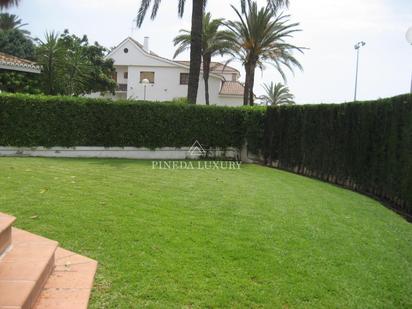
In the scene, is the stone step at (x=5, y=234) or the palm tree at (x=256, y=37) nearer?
the stone step at (x=5, y=234)

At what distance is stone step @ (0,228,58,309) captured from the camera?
282 centimetres

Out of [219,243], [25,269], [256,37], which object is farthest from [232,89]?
[25,269]

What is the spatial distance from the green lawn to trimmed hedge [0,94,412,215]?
1947 mm

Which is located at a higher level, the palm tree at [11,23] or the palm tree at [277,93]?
the palm tree at [11,23]

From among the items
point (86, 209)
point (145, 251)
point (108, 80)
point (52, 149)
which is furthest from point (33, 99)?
point (108, 80)

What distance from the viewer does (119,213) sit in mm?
5691

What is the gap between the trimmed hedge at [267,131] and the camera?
9372 millimetres

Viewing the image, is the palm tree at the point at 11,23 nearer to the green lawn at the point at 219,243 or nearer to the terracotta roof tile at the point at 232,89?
the terracotta roof tile at the point at 232,89

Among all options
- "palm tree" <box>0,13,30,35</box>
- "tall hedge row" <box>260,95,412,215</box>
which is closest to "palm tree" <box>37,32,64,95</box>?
"tall hedge row" <box>260,95,412,215</box>

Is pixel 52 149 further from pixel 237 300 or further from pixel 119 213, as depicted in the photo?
pixel 237 300

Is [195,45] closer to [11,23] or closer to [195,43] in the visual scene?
[195,43]

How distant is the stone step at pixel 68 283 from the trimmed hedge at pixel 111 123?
1134cm

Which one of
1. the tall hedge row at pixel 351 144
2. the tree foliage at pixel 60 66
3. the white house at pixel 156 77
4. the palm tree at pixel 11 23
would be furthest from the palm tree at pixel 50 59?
the palm tree at pixel 11 23

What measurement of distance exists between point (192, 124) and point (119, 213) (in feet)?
36.6
